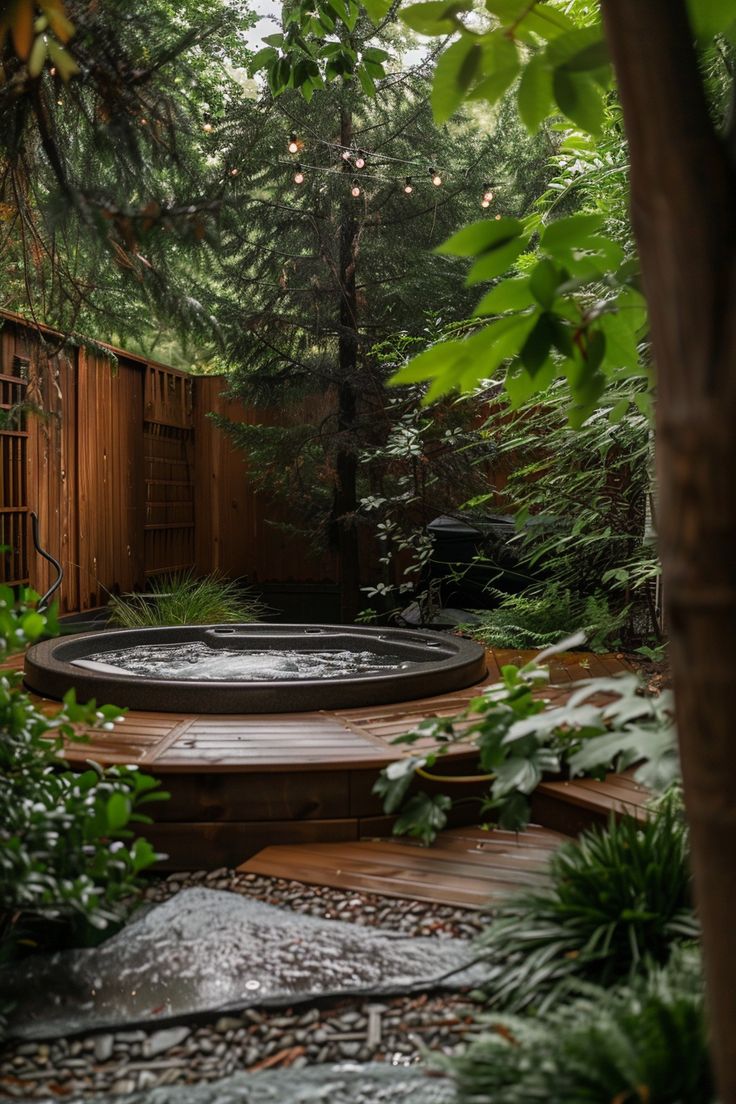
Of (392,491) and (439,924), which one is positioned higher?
(392,491)

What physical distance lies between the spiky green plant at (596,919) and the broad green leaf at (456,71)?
131cm

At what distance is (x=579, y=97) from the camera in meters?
0.99

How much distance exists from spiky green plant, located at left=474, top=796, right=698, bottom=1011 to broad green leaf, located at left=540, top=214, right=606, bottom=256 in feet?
3.75

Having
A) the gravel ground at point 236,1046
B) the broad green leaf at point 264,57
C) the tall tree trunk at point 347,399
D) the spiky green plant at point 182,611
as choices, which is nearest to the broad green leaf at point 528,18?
the broad green leaf at point 264,57

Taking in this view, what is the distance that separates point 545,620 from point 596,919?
138 inches

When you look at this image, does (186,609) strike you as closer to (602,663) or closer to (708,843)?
(602,663)

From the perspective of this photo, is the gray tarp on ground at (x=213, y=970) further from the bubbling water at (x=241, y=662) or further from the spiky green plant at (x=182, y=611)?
the spiky green plant at (x=182, y=611)

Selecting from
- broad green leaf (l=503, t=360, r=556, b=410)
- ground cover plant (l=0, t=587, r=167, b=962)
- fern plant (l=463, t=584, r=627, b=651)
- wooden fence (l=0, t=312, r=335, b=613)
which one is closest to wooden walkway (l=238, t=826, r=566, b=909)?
ground cover plant (l=0, t=587, r=167, b=962)

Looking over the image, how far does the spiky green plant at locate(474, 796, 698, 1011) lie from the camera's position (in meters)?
1.62

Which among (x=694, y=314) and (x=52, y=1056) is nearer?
(x=694, y=314)

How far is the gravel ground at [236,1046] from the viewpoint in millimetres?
1526

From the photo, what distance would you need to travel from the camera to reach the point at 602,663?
440 centimetres

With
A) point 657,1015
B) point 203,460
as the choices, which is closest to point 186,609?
point 203,460

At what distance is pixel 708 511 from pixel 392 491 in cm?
770
